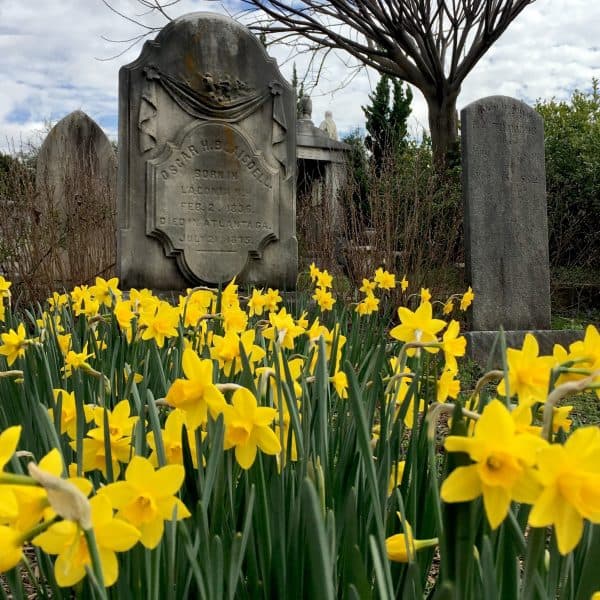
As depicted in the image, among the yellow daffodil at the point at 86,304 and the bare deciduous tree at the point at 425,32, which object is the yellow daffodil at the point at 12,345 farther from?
the bare deciduous tree at the point at 425,32

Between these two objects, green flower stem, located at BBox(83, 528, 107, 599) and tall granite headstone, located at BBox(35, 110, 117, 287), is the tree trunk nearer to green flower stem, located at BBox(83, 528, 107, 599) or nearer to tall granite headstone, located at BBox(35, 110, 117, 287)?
tall granite headstone, located at BBox(35, 110, 117, 287)

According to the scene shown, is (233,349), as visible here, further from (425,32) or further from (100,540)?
(425,32)

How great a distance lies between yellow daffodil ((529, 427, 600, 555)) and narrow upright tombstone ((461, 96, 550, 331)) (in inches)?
179

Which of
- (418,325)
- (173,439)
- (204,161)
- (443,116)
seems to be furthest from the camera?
(443,116)

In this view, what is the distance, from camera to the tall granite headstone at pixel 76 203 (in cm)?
596

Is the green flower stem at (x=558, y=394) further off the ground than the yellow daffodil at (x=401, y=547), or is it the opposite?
the green flower stem at (x=558, y=394)

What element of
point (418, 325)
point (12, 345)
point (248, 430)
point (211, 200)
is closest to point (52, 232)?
point (211, 200)

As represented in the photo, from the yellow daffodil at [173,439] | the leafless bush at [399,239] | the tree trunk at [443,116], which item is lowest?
the yellow daffodil at [173,439]

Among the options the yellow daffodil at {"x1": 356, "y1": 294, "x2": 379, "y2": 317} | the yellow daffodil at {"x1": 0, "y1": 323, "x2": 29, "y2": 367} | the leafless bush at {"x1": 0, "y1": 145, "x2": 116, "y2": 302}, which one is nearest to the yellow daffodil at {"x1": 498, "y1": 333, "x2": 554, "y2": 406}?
the yellow daffodil at {"x1": 0, "y1": 323, "x2": 29, "y2": 367}

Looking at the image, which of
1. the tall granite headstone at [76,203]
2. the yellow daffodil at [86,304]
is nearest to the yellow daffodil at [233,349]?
the yellow daffodil at [86,304]

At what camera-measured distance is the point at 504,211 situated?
490cm

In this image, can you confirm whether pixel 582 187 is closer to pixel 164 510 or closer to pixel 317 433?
pixel 317 433

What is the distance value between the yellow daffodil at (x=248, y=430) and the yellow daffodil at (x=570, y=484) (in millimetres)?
312

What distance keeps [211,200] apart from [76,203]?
2.05 metres
